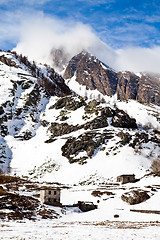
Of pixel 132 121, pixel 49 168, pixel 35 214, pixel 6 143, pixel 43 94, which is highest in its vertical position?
pixel 43 94

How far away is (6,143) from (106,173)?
6208 centimetres

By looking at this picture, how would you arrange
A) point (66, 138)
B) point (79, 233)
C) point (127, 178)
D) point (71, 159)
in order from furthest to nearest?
point (66, 138), point (71, 159), point (127, 178), point (79, 233)

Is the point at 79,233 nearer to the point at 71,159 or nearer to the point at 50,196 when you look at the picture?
the point at 50,196

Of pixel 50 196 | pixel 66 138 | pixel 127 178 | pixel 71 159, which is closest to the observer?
pixel 50 196

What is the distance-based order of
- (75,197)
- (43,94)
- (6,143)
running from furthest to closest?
(43,94) < (6,143) < (75,197)

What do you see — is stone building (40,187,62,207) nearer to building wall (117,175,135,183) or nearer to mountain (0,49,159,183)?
building wall (117,175,135,183)

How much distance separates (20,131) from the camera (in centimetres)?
14562

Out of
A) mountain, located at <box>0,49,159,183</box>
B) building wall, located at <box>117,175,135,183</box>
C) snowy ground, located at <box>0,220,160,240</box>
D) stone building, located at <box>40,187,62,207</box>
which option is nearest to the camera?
snowy ground, located at <box>0,220,160,240</box>

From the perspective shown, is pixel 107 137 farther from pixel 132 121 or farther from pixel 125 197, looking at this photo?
pixel 125 197

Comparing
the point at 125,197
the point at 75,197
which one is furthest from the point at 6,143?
the point at 125,197

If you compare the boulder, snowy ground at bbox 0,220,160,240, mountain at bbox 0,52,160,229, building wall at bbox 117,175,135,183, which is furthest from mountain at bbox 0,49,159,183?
snowy ground at bbox 0,220,160,240

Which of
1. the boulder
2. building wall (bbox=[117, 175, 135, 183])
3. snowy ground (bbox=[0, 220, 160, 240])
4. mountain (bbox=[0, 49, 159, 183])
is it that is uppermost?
mountain (bbox=[0, 49, 159, 183])

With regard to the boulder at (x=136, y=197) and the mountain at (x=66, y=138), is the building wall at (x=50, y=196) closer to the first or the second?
the boulder at (x=136, y=197)

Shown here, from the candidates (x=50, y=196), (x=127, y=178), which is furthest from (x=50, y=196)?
(x=127, y=178)
